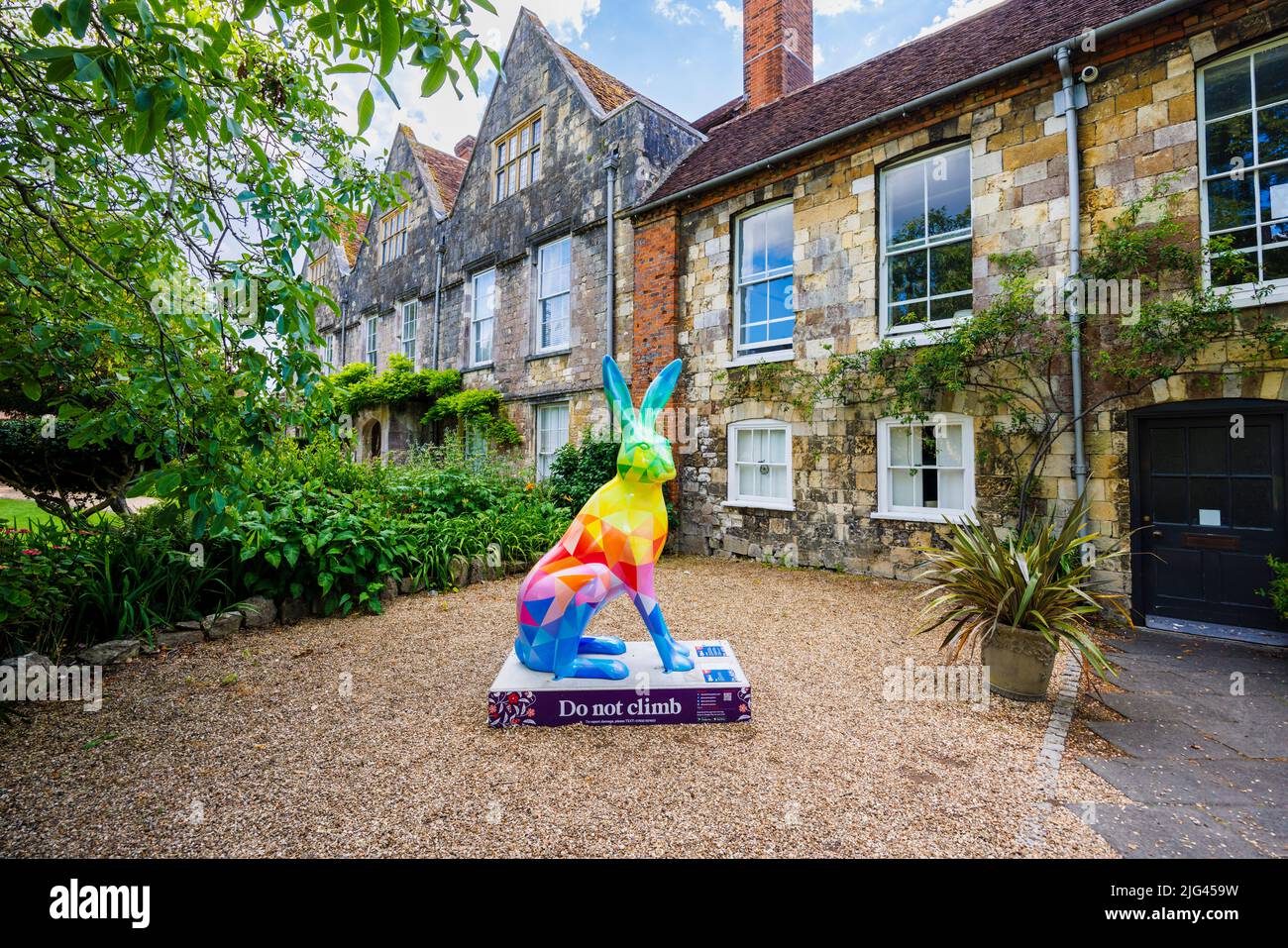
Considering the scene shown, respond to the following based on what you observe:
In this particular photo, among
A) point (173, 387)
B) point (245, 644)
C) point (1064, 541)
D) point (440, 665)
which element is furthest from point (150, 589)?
point (1064, 541)

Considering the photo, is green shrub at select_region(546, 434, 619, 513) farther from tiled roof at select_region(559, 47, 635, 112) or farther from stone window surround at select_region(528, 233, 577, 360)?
tiled roof at select_region(559, 47, 635, 112)

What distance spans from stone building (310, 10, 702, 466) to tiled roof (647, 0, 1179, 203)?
141 centimetres

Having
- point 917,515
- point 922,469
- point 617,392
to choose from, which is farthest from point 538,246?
point 617,392

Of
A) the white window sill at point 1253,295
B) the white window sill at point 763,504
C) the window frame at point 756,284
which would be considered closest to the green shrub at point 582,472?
the white window sill at point 763,504

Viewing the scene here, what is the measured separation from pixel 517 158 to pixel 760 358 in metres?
9.45

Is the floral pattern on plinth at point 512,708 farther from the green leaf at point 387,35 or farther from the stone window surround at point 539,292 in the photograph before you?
the stone window surround at point 539,292

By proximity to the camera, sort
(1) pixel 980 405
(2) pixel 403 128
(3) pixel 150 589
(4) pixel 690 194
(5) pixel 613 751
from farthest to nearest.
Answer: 1. (2) pixel 403 128
2. (4) pixel 690 194
3. (1) pixel 980 405
4. (3) pixel 150 589
5. (5) pixel 613 751

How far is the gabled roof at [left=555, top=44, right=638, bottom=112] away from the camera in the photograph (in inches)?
520

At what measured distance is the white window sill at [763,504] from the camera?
9.28 m

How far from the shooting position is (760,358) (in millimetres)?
9531

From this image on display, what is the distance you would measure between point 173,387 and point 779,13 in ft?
48.1

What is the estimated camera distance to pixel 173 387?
8.33 feet

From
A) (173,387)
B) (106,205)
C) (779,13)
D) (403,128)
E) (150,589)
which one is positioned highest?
(403,128)

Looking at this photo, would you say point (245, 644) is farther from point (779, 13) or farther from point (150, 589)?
point (779, 13)
